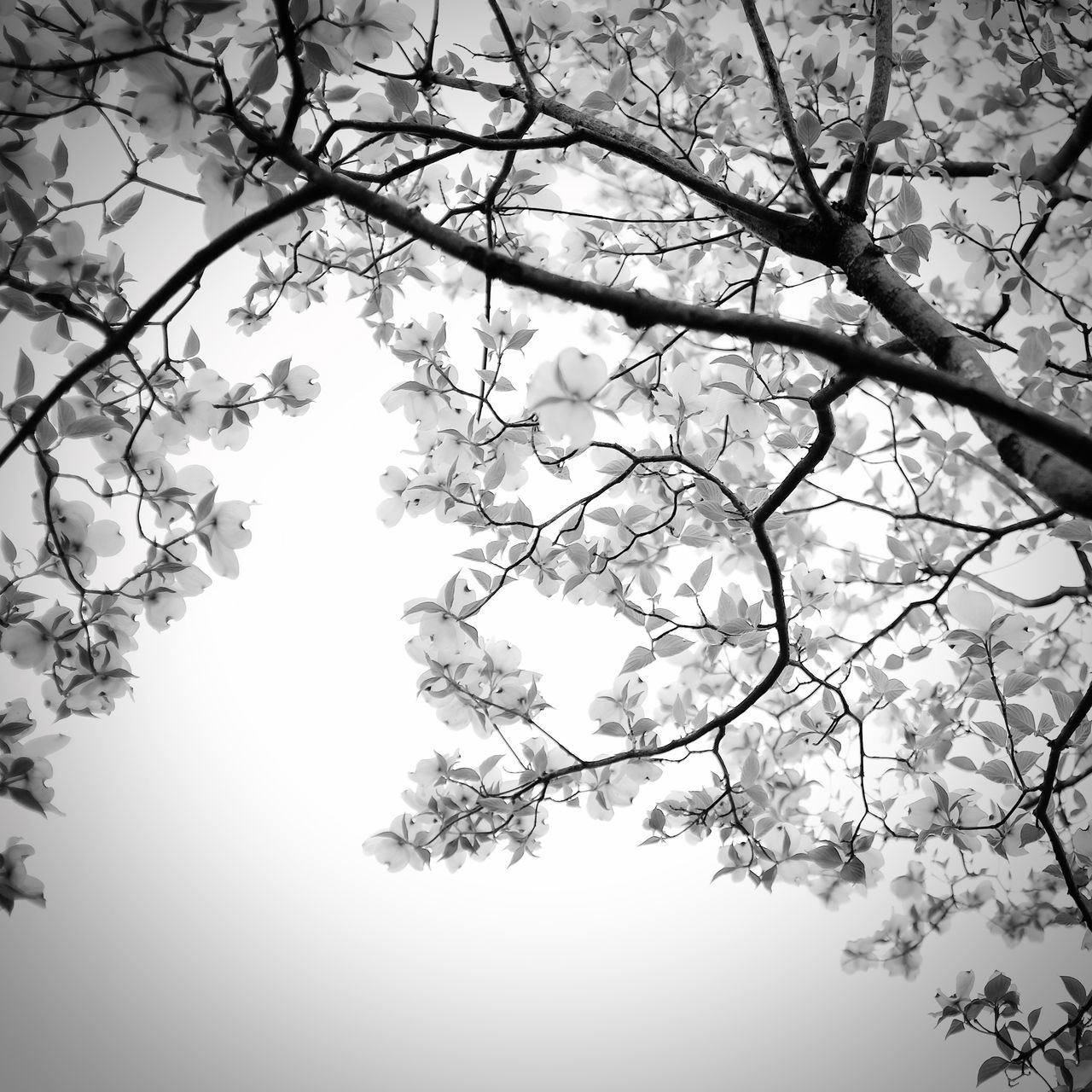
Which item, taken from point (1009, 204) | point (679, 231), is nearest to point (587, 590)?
point (679, 231)

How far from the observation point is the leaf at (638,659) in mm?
956

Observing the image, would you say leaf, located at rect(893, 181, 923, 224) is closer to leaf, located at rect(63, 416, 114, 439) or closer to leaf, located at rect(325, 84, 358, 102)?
leaf, located at rect(325, 84, 358, 102)

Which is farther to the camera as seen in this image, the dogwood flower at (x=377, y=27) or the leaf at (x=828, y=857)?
the leaf at (x=828, y=857)

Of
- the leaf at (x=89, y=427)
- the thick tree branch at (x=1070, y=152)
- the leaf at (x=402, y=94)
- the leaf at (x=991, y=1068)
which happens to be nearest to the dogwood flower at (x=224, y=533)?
the leaf at (x=89, y=427)

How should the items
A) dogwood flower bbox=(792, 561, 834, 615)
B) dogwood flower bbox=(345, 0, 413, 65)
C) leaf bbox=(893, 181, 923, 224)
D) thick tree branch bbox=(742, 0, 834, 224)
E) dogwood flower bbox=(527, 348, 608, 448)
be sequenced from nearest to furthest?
dogwood flower bbox=(527, 348, 608, 448) → dogwood flower bbox=(345, 0, 413, 65) → thick tree branch bbox=(742, 0, 834, 224) → leaf bbox=(893, 181, 923, 224) → dogwood flower bbox=(792, 561, 834, 615)

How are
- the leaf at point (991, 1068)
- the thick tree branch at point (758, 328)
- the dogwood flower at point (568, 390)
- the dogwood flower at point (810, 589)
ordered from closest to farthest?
1. the thick tree branch at point (758, 328)
2. the dogwood flower at point (568, 390)
3. the leaf at point (991, 1068)
4. the dogwood flower at point (810, 589)

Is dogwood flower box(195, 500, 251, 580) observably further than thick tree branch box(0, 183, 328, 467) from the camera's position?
Yes

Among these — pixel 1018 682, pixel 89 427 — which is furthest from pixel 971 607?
pixel 89 427

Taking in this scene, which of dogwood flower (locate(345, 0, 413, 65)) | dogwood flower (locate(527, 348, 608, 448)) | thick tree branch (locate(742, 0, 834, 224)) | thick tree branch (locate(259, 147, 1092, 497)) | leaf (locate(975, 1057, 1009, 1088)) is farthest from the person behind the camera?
leaf (locate(975, 1057, 1009, 1088))

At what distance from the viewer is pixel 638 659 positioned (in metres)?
0.96

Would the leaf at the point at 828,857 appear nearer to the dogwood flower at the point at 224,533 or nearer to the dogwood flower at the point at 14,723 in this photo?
the dogwood flower at the point at 224,533

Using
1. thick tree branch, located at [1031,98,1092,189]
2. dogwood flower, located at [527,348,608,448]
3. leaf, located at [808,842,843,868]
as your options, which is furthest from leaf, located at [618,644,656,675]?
thick tree branch, located at [1031,98,1092,189]

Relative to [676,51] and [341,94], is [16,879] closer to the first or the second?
[341,94]

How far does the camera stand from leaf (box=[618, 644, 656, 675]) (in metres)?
0.96
